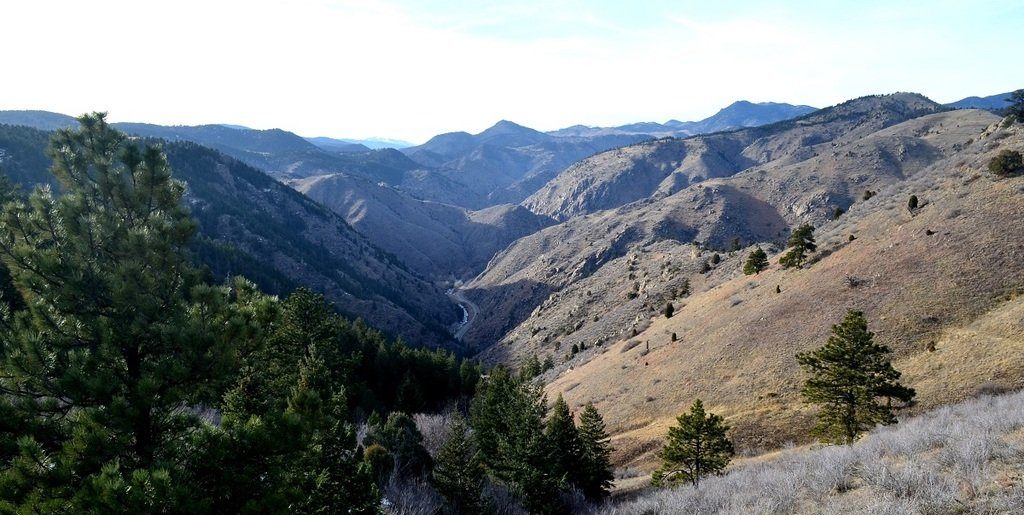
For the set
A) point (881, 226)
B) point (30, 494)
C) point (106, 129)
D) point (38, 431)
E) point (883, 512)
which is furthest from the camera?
point (881, 226)

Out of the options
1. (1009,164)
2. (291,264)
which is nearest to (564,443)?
(1009,164)

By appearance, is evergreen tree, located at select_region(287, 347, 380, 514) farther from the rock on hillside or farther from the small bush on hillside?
the rock on hillside

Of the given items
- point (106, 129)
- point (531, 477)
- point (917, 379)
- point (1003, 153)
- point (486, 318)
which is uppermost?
point (1003, 153)

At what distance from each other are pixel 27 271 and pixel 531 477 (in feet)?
68.4

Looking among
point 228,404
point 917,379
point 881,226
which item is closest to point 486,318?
point 881,226

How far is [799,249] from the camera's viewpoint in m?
54.0

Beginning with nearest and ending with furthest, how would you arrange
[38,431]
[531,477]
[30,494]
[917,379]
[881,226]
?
[30,494], [38,431], [531,477], [917,379], [881,226]

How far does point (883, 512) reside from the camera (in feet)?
31.9

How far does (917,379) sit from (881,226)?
2916 centimetres

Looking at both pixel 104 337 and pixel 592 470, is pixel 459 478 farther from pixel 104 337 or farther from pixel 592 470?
pixel 104 337

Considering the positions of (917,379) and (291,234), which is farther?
(291,234)

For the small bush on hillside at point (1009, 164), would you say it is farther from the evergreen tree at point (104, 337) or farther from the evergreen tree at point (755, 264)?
the evergreen tree at point (104, 337)

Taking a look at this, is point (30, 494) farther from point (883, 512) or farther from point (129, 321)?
point (883, 512)

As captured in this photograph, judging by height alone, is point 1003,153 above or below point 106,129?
above
